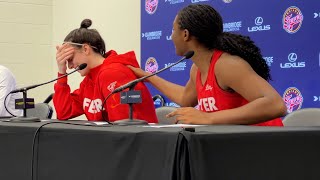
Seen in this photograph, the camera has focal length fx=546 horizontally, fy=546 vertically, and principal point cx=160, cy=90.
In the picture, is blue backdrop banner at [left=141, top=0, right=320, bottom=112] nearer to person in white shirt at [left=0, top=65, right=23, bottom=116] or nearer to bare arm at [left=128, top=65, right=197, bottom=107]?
bare arm at [left=128, top=65, right=197, bottom=107]

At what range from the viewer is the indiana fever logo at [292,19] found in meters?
3.44

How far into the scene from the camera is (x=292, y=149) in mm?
1314

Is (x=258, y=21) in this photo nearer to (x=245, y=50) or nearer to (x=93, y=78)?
(x=93, y=78)

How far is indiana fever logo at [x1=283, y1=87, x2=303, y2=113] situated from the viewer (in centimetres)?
344

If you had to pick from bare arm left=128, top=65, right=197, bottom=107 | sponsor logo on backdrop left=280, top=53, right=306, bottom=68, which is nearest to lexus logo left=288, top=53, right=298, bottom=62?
sponsor logo on backdrop left=280, top=53, right=306, bottom=68

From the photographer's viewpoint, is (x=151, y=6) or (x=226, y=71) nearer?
(x=226, y=71)

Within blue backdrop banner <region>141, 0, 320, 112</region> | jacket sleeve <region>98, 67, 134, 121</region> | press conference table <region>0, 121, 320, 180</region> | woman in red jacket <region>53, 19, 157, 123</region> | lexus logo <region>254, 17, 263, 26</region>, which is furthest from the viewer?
lexus logo <region>254, 17, 263, 26</region>

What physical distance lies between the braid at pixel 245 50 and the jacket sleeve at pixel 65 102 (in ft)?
3.18

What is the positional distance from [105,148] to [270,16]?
8.37ft

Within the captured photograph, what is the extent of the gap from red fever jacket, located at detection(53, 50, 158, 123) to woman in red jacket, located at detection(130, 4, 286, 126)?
0.94 ft

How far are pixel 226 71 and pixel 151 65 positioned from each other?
2.70 m

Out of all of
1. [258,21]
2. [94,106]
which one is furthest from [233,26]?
[94,106]

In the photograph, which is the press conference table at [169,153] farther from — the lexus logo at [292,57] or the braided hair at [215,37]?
the lexus logo at [292,57]

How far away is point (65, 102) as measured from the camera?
2.78 metres
